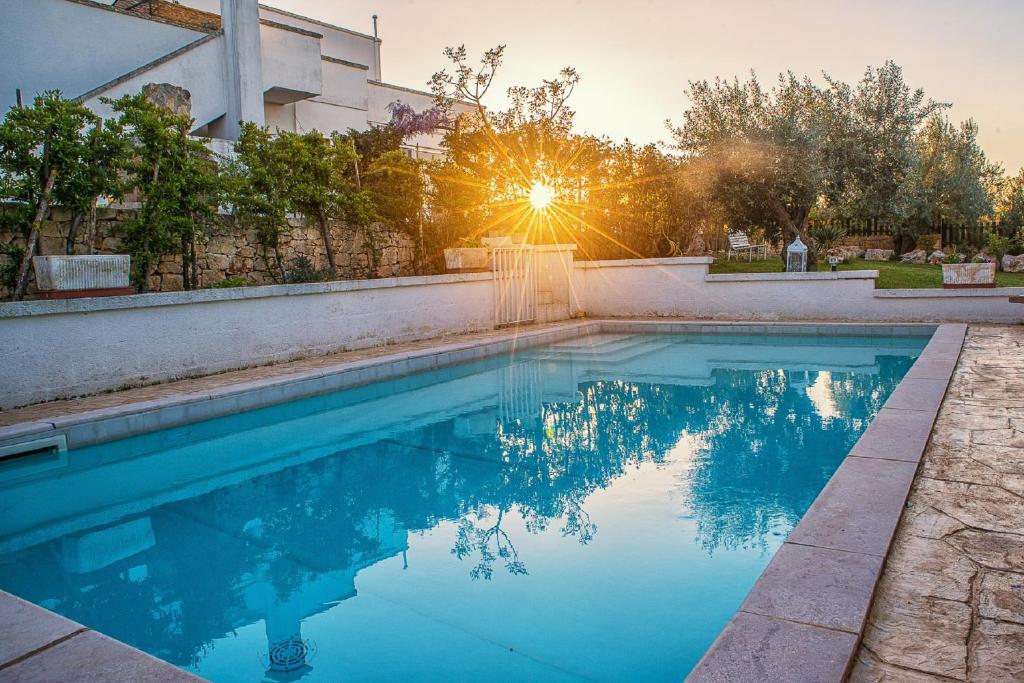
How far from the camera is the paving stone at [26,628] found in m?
2.11

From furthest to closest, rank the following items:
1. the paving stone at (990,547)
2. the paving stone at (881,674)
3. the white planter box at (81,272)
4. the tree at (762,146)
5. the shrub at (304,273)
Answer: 1. the tree at (762,146)
2. the shrub at (304,273)
3. the white planter box at (81,272)
4. the paving stone at (990,547)
5. the paving stone at (881,674)

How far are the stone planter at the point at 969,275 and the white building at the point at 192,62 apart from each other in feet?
35.7

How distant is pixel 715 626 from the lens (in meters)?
2.75

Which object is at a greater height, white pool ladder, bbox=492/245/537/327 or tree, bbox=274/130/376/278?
tree, bbox=274/130/376/278

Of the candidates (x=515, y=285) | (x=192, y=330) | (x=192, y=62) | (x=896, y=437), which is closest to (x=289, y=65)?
(x=192, y=62)

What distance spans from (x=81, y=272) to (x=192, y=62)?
32.7ft

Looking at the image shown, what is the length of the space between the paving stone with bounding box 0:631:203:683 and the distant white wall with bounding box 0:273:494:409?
4.64 metres

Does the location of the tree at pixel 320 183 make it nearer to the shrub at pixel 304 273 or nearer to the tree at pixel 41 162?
the shrub at pixel 304 273

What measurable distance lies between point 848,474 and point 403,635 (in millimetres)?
2216

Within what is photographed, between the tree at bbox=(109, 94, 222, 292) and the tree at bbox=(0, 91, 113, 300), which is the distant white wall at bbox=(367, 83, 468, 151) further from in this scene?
the tree at bbox=(0, 91, 113, 300)

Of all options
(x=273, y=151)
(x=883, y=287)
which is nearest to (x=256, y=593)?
(x=273, y=151)

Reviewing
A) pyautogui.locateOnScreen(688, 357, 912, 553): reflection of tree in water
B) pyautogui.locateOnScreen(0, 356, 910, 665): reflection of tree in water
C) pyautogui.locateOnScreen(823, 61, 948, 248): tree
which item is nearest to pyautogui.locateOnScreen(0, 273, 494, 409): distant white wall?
pyautogui.locateOnScreen(0, 356, 910, 665): reflection of tree in water

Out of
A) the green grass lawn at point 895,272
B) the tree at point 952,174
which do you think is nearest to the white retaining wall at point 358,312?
the green grass lawn at point 895,272

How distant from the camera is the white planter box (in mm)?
6211
